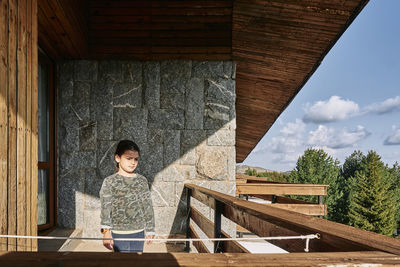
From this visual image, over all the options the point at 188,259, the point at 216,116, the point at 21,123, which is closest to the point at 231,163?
the point at 216,116

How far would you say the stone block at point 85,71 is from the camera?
4.07 meters

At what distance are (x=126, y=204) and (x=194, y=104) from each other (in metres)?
2.17

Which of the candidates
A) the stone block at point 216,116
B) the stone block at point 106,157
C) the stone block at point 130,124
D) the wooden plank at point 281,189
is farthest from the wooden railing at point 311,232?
the wooden plank at point 281,189

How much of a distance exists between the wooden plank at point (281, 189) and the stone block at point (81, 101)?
3.34 meters

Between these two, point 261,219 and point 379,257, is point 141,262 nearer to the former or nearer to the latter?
point 379,257

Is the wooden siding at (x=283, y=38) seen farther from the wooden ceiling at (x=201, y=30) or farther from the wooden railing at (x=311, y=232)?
the wooden railing at (x=311, y=232)

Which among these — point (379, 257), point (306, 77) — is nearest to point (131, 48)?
point (306, 77)

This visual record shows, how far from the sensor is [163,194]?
407 cm

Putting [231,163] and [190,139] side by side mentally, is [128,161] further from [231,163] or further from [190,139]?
[231,163]

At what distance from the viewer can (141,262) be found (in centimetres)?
62

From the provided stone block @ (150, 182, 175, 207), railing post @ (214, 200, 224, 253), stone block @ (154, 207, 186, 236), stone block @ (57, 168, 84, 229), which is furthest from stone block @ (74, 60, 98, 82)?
railing post @ (214, 200, 224, 253)

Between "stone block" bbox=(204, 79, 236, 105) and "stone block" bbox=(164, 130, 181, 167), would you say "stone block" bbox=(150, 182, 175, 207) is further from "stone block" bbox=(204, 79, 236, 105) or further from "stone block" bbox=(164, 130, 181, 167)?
"stone block" bbox=(204, 79, 236, 105)

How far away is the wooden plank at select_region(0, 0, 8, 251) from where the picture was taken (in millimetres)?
1605

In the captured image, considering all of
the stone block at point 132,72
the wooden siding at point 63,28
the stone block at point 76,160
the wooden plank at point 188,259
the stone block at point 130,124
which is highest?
the wooden siding at point 63,28
